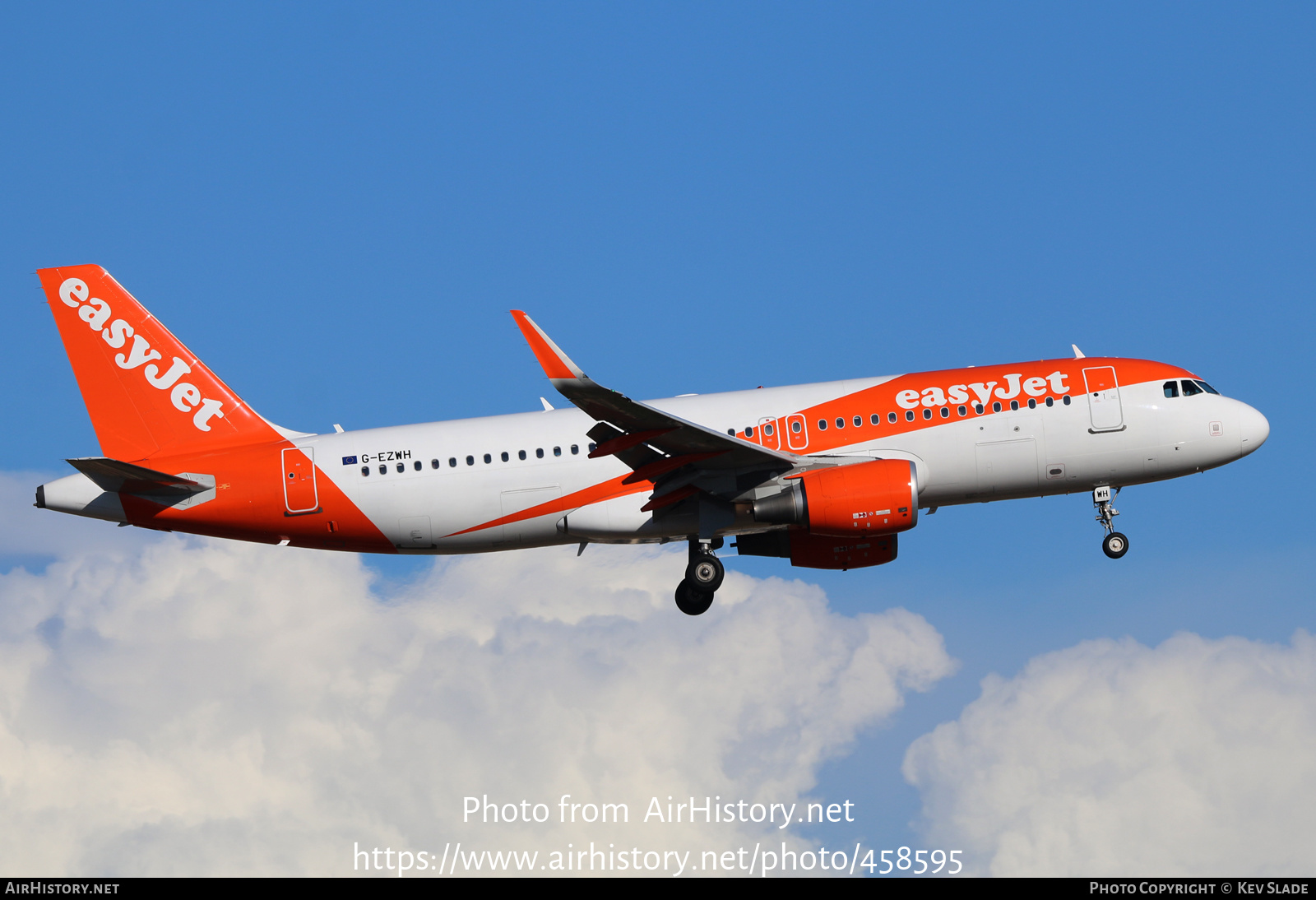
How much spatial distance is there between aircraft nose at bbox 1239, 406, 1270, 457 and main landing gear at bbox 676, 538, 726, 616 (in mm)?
13615

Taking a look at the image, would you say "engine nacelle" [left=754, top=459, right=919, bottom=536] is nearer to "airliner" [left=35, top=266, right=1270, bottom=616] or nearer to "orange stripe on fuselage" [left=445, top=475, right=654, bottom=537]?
"airliner" [left=35, top=266, right=1270, bottom=616]

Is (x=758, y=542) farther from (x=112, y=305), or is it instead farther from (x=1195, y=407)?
(x=112, y=305)

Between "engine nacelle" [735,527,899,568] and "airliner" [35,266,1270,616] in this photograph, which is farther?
"engine nacelle" [735,527,899,568]

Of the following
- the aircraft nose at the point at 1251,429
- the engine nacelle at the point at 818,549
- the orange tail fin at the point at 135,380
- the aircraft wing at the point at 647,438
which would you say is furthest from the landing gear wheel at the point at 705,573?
the aircraft nose at the point at 1251,429

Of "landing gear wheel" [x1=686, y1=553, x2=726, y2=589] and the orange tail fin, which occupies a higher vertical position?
the orange tail fin

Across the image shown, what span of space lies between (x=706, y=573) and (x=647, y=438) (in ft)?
17.9

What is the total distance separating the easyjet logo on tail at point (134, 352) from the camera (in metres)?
36.1

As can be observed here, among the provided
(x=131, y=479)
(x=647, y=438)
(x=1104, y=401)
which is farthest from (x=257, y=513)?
(x=1104, y=401)

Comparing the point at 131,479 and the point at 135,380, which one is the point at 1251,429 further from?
the point at 135,380

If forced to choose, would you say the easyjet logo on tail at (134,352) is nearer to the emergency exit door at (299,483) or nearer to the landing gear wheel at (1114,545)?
the emergency exit door at (299,483)

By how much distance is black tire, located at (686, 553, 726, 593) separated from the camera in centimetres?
3497

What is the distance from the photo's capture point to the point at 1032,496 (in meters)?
34.4

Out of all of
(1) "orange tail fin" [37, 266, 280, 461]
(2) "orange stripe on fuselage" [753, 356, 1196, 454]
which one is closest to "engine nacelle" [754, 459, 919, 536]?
(2) "orange stripe on fuselage" [753, 356, 1196, 454]

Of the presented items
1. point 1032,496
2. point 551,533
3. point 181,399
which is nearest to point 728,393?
point 551,533
